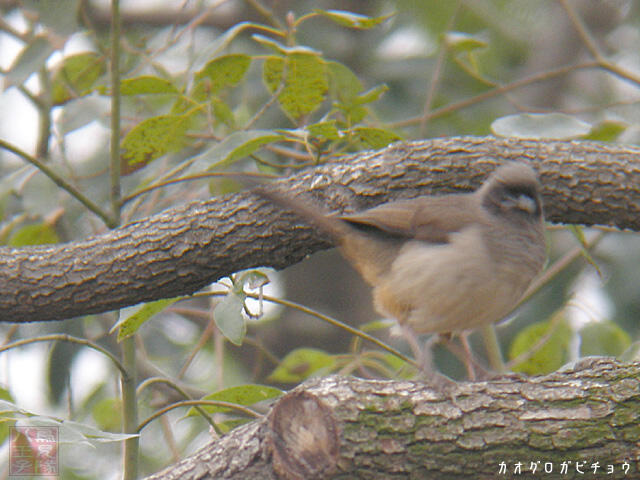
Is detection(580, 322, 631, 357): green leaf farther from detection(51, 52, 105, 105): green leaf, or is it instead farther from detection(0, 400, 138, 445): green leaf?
detection(51, 52, 105, 105): green leaf

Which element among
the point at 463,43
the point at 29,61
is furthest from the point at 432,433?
the point at 29,61

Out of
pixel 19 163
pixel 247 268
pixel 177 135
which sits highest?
pixel 19 163

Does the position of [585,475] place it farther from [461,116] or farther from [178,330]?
[178,330]

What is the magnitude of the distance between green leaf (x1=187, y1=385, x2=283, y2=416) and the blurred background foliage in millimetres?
10

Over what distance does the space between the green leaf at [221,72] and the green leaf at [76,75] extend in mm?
1009

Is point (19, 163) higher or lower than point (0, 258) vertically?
higher

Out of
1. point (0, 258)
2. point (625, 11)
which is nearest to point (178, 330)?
point (0, 258)

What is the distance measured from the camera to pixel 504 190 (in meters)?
3.42

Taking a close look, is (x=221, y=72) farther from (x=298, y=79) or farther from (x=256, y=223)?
(x=256, y=223)

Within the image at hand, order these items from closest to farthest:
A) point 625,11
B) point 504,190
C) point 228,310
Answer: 1. point 228,310
2. point 504,190
3. point 625,11

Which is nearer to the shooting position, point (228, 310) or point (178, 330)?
point (228, 310)

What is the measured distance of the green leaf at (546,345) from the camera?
4.46 meters

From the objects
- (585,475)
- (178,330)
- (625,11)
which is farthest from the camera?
(625,11)

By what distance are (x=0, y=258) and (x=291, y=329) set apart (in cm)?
334
